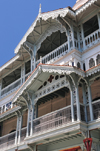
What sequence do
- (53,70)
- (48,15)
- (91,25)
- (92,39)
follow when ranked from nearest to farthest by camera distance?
1. (53,70)
2. (92,39)
3. (48,15)
4. (91,25)

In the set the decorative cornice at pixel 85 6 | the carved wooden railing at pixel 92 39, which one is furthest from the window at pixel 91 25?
the carved wooden railing at pixel 92 39

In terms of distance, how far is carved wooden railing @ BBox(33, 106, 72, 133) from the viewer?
12.1 metres

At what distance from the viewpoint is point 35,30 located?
697 inches

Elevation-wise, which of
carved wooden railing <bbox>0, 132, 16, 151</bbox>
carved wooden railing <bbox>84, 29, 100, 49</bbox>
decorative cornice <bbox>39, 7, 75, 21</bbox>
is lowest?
carved wooden railing <bbox>0, 132, 16, 151</bbox>

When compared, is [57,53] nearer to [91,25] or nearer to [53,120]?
[91,25]

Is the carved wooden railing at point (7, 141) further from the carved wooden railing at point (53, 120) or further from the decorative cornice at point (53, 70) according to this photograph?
the decorative cornice at point (53, 70)

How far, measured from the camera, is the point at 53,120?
12.7m

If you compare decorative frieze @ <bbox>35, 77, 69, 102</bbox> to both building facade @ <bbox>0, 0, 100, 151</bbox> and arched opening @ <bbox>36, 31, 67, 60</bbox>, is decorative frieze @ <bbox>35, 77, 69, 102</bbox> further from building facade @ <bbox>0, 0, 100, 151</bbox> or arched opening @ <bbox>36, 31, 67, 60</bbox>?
arched opening @ <bbox>36, 31, 67, 60</bbox>

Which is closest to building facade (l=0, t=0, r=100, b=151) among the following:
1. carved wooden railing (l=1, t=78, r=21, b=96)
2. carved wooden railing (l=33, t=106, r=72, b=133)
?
carved wooden railing (l=33, t=106, r=72, b=133)

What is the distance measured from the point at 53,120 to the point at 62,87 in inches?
83.9

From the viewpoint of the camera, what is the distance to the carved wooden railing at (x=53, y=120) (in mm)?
12117

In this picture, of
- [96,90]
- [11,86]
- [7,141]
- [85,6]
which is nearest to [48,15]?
[85,6]

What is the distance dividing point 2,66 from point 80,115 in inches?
515

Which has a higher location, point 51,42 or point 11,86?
point 51,42
